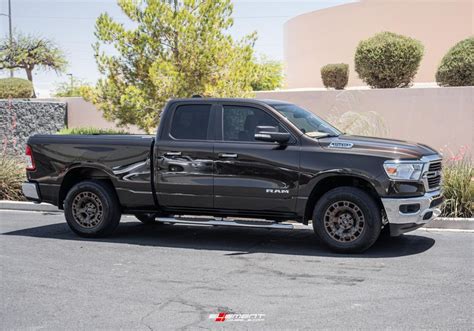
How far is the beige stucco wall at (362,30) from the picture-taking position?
98.7ft

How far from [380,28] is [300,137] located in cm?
2438

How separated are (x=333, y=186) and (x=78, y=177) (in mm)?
3905

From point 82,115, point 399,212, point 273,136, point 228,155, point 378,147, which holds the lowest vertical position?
point 399,212

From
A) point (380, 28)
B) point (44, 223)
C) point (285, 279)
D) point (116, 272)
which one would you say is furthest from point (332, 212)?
point (380, 28)

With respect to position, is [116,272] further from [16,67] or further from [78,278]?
[16,67]

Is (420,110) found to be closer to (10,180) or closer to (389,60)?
(389,60)

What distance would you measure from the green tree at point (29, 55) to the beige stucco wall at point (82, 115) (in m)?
21.4

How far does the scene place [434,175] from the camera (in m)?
8.92

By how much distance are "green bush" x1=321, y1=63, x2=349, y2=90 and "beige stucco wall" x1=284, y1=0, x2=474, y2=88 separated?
7.70 metres

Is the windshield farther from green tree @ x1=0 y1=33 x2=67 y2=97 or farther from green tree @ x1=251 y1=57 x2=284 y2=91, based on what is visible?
green tree @ x1=0 y1=33 x2=67 y2=97

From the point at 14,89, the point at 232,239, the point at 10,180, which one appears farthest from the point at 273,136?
the point at 14,89

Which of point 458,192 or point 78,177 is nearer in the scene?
point 78,177

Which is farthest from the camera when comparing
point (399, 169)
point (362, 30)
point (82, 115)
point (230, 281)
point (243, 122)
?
point (362, 30)

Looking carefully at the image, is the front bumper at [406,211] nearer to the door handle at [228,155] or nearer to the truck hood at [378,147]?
the truck hood at [378,147]
